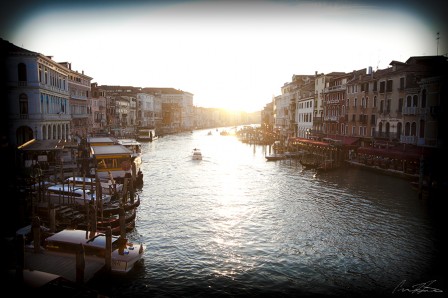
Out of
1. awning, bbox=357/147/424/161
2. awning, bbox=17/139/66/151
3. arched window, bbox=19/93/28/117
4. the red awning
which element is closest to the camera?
awning, bbox=17/139/66/151

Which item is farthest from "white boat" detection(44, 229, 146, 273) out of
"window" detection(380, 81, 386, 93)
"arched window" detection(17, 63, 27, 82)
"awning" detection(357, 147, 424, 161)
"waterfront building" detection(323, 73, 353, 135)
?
"waterfront building" detection(323, 73, 353, 135)

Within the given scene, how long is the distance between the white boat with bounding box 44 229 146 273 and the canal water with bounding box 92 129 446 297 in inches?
22.0

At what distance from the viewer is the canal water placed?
13.2 metres

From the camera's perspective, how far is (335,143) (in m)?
45.5

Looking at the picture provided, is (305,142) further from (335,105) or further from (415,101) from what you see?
(415,101)

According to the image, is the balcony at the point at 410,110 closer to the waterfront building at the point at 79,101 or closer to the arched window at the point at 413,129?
the arched window at the point at 413,129

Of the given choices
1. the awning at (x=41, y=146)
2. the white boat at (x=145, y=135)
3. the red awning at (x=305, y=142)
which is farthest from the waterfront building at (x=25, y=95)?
the white boat at (x=145, y=135)

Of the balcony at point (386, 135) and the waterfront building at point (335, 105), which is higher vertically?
the waterfront building at point (335, 105)

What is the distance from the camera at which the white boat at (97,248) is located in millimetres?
13227

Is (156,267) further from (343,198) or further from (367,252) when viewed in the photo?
(343,198)

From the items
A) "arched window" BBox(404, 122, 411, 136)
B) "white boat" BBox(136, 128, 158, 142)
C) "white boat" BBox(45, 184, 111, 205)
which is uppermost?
"arched window" BBox(404, 122, 411, 136)

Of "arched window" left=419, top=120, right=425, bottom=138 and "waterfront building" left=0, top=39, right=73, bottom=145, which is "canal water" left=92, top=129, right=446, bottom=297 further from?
"waterfront building" left=0, top=39, right=73, bottom=145

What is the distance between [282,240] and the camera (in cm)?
1778

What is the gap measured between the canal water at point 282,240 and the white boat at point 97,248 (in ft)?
1.83
